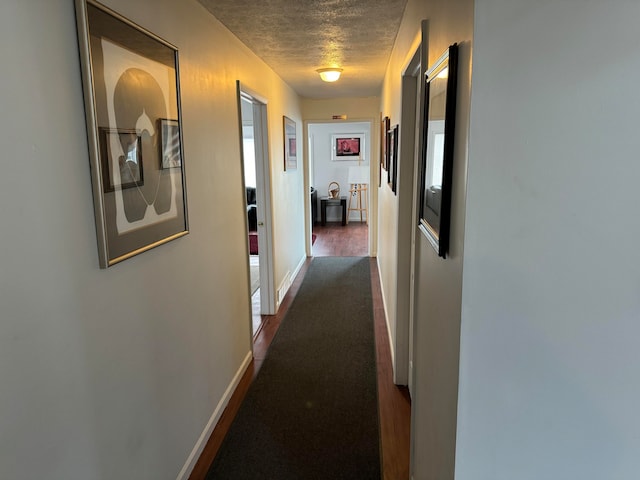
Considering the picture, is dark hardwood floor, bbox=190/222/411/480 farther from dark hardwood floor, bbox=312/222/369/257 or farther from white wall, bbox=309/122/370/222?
white wall, bbox=309/122/370/222

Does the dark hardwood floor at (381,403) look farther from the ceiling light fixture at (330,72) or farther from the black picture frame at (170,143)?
the ceiling light fixture at (330,72)

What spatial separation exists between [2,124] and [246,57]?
Answer: 2.23 metres

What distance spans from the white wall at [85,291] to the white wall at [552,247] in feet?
3.48

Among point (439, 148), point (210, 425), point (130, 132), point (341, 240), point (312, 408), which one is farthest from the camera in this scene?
point (341, 240)

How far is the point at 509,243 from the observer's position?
93 centimetres

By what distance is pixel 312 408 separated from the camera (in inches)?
97.0

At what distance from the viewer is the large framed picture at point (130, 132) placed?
123cm

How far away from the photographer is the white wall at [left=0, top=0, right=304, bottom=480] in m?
0.99

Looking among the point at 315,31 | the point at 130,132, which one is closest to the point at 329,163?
the point at 315,31

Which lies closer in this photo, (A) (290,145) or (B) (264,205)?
(B) (264,205)

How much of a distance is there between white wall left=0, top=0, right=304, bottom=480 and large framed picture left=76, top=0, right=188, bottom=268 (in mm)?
39

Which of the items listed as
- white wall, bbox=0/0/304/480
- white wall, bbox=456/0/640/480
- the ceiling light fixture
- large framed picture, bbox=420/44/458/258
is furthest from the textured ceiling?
white wall, bbox=456/0/640/480

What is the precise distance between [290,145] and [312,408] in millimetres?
3067

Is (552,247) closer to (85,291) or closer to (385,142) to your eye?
(85,291)
